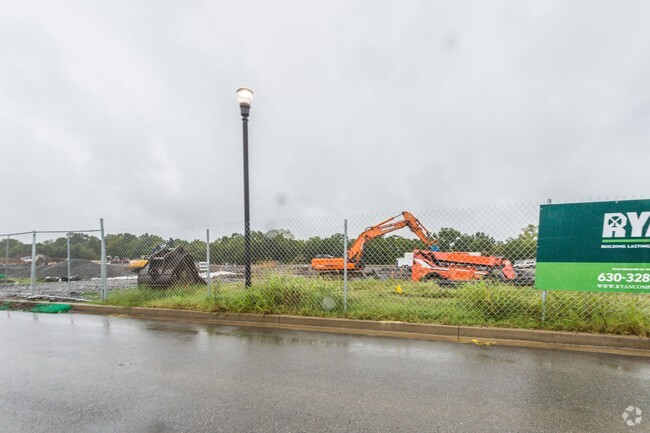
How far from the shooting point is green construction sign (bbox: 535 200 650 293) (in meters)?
4.46

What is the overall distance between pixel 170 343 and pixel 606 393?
19.0ft

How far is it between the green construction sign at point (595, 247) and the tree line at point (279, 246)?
0.31 metres

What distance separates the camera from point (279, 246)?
6805 mm

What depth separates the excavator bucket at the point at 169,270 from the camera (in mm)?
8312

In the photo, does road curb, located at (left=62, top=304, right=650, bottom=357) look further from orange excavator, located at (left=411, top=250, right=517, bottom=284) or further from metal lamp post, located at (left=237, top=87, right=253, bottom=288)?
orange excavator, located at (left=411, top=250, right=517, bottom=284)

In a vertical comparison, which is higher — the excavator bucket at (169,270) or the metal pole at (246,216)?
the metal pole at (246,216)

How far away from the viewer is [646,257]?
14.5 feet

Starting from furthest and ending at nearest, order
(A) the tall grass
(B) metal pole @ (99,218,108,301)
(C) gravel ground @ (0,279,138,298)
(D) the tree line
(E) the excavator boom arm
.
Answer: (E) the excavator boom arm
(C) gravel ground @ (0,279,138,298)
(B) metal pole @ (99,218,108,301)
(D) the tree line
(A) the tall grass

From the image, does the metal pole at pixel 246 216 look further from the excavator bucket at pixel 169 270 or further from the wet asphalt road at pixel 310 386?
the excavator bucket at pixel 169 270

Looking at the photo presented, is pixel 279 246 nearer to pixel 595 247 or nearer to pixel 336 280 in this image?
pixel 336 280

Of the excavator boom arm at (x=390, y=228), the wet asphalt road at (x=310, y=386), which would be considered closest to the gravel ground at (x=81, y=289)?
the wet asphalt road at (x=310, y=386)

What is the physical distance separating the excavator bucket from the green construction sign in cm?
864

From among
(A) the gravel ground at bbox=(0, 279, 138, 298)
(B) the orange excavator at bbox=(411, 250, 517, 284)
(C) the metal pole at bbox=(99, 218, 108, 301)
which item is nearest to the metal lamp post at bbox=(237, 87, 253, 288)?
(C) the metal pole at bbox=(99, 218, 108, 301)

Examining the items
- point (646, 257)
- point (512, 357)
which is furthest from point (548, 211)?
point (512, 357)
